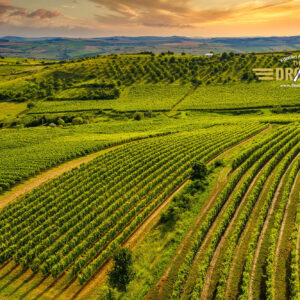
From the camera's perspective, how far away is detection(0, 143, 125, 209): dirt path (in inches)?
2130

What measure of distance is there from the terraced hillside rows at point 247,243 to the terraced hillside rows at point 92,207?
1149 cm

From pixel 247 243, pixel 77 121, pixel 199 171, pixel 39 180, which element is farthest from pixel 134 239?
pixel 77 121

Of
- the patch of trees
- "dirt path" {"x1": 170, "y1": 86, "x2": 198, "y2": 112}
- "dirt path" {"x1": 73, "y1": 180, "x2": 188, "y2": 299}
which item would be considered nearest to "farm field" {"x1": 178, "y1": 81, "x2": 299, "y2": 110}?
"dirt path" {"x1": 170, "y1": 86, "x2": 198, "y2": 112}

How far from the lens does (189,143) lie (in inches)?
2938

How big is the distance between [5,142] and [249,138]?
8685 centimetres

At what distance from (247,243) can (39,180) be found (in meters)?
50.3

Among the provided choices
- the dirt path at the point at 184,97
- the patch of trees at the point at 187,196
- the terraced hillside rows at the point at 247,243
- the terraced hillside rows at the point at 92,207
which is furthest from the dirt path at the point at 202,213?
the dirt path at the point at 184,97

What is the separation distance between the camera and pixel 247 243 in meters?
34.5

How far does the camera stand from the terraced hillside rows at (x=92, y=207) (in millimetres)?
35625

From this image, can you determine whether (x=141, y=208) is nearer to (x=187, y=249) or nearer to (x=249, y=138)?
(x=187, y=249)

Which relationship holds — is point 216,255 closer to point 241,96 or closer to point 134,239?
point 134,239

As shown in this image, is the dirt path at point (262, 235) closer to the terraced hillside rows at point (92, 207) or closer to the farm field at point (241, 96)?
the terraced hillside rows at point (92, 207)

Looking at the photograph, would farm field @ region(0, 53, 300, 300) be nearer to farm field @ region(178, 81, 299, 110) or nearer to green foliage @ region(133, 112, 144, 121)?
green foliage @ region(133, 112, 144, 121)

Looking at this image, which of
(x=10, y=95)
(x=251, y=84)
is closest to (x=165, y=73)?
(x=251, y=84)
